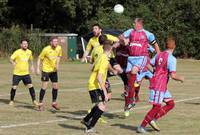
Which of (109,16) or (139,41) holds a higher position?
(109,16)

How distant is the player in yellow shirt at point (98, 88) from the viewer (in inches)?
448

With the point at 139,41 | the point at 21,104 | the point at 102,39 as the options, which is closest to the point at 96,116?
the point at 102,39

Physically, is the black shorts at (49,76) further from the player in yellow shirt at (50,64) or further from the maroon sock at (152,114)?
the maroon sock at (152,114)

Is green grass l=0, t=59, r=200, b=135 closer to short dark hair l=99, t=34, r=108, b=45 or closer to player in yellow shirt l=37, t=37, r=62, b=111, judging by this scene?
player in yellow shirt l=37, t=37, r=62, b=111

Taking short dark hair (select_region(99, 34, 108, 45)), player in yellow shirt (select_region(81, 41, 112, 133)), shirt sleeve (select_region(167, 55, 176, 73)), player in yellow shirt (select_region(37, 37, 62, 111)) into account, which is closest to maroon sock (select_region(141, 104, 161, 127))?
shirt sleeve (select_region(167, 55, 176, 73))

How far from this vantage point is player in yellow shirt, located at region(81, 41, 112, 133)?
1138 cm

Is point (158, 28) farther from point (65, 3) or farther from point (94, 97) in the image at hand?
point (94, 97)

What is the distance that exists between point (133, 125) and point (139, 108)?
3093 mm

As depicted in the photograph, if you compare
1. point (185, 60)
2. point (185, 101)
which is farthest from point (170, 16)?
point (185, 101)

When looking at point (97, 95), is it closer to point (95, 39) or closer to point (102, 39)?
point (102, 39)

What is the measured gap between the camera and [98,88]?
11.9 m

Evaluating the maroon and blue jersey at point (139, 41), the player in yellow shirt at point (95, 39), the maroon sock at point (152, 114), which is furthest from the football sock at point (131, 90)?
the maroon sock at point (152, 114)

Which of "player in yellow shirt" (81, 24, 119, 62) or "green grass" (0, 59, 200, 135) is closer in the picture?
"green grass" (0, 59, 200, 135)

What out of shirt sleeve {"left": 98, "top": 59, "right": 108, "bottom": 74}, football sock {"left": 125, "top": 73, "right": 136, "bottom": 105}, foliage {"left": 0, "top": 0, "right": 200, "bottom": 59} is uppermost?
foliage {"left": 0, "top": 0, "right": 200, "bottom": 59}
